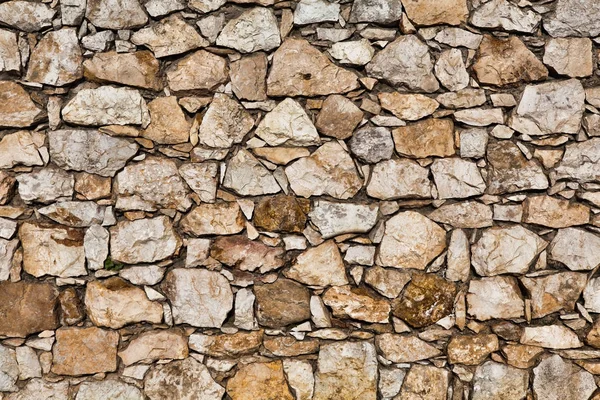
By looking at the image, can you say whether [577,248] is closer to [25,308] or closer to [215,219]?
[215,219]

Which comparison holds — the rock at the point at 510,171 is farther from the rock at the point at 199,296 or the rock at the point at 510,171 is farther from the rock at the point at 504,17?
the rock at the point at 199,296

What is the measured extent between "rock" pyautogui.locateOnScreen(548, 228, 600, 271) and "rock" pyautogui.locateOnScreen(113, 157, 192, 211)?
1.83 meters

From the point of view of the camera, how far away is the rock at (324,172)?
115 inches

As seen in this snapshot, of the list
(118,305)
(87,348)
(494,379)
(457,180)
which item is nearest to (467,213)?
(457,180)

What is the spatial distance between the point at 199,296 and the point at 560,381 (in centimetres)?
179

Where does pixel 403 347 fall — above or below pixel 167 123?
below

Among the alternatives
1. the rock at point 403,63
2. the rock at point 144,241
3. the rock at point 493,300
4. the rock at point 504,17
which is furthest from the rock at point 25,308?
the rock at point 504,17

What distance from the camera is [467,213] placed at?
296cm

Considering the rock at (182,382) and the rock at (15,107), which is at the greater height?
the rock at (15,107)

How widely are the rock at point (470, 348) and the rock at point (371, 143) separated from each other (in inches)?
37.7

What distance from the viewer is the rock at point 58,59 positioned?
2.92 meters

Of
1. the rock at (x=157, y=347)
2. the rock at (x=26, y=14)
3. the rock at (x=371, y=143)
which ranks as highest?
the rock at (x=26, y=14)

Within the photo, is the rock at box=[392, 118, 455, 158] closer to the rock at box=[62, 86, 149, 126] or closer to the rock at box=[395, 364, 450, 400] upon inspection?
the rock at box=[395, 364, 450, 400]

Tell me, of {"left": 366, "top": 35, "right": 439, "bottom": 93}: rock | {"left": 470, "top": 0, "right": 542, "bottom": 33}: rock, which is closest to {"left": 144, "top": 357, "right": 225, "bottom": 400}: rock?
{"left": 366, "top": 35, "right": 439, "bottom": 93}: rock
